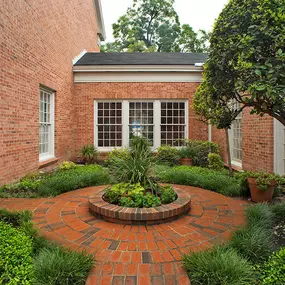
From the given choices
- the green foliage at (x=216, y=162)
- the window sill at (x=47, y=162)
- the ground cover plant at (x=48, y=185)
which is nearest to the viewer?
the ground cover plant at (x=48, y=185)

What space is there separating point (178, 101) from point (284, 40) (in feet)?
22.4

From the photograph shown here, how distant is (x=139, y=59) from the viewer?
400 inches

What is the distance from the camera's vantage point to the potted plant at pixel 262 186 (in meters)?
3.96

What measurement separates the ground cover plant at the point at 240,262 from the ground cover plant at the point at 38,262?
1035 mm

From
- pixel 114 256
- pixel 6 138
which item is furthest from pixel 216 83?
pixel 6 138

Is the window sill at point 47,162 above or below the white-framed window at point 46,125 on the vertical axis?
below

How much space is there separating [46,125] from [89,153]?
1995 millimetres

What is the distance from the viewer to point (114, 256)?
227 centimetres

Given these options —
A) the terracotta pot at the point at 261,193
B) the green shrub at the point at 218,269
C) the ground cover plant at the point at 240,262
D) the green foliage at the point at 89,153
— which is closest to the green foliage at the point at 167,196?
the ground cover plant at the point at 240,262

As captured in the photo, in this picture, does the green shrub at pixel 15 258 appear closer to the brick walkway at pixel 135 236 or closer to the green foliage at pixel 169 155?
the brick walkway at pixel 135 236

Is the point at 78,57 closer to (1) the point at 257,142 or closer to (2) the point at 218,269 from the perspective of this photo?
(1) the point at 257,142

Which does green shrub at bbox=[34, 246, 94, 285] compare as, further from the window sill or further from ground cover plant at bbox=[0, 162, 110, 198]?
the window sill

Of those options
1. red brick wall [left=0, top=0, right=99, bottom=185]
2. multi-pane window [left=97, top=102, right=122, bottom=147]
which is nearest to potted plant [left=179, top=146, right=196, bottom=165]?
multi-pane window [left=97, top=102, right=122, bottom=147]

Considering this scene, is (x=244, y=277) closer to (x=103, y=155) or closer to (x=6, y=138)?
(x=6, y=138)
